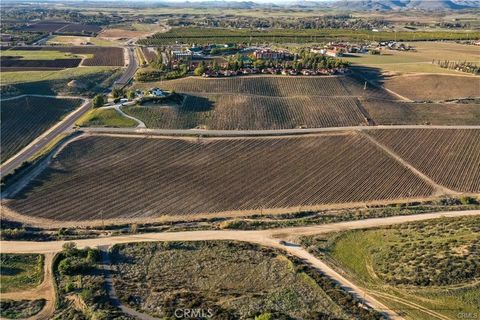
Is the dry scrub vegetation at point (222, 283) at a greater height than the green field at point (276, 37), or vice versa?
the green field at point (276, 37)

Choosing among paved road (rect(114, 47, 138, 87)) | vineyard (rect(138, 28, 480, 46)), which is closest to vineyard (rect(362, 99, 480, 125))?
paved road (rect(114, 47, 138, 87))

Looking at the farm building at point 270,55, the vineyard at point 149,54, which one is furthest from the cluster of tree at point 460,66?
the vineyard at point 149,54

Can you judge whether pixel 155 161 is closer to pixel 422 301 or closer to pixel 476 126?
pixel 422 301

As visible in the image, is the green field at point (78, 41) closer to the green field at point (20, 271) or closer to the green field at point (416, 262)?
the green field at point (20, 271)

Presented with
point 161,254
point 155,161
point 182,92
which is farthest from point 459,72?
point 161,254

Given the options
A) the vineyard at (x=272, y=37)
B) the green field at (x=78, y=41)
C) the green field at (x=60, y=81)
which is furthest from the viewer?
the vineyard at (x=272, y=37)

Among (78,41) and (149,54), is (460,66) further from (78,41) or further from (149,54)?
(78,41)

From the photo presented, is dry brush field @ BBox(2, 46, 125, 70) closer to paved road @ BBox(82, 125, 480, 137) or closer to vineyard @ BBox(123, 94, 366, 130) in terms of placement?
vineyard @ BBox(123, 94, 366, 130)
